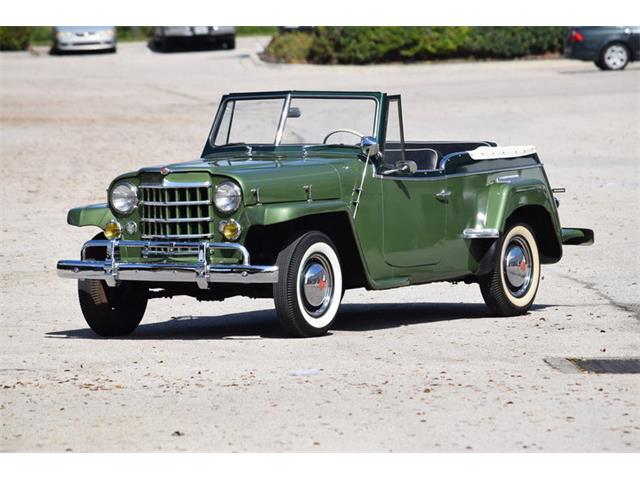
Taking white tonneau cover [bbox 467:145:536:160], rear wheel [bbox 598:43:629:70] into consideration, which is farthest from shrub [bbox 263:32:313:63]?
white tonneau cover [bbox 467:145:536:160]

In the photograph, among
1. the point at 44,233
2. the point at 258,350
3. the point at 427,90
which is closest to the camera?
the point at 258,350

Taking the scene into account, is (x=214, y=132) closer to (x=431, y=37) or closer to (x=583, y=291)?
(x=583, y=291)

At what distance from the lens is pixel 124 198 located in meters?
9.63

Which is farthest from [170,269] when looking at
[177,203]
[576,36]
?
[576,36]

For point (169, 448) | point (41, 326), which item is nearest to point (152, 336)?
point (41, 326)

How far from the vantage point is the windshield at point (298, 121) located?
1046cm

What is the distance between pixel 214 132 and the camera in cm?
1095

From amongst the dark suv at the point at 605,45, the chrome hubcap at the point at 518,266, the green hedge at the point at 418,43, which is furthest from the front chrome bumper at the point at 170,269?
the green hedge at the point at 418,43

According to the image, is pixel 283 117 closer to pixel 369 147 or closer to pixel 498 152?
pixel 369 147

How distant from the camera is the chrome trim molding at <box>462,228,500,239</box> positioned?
10656 mm

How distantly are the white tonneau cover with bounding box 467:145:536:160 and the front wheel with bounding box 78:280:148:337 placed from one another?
9.12 ft

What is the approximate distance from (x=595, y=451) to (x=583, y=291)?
243 inches

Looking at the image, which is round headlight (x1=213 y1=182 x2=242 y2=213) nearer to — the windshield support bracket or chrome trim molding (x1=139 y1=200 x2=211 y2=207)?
chrome trim molding (x1=139 y1=200 x2=211 y2=207)

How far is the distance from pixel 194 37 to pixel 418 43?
9.68m
